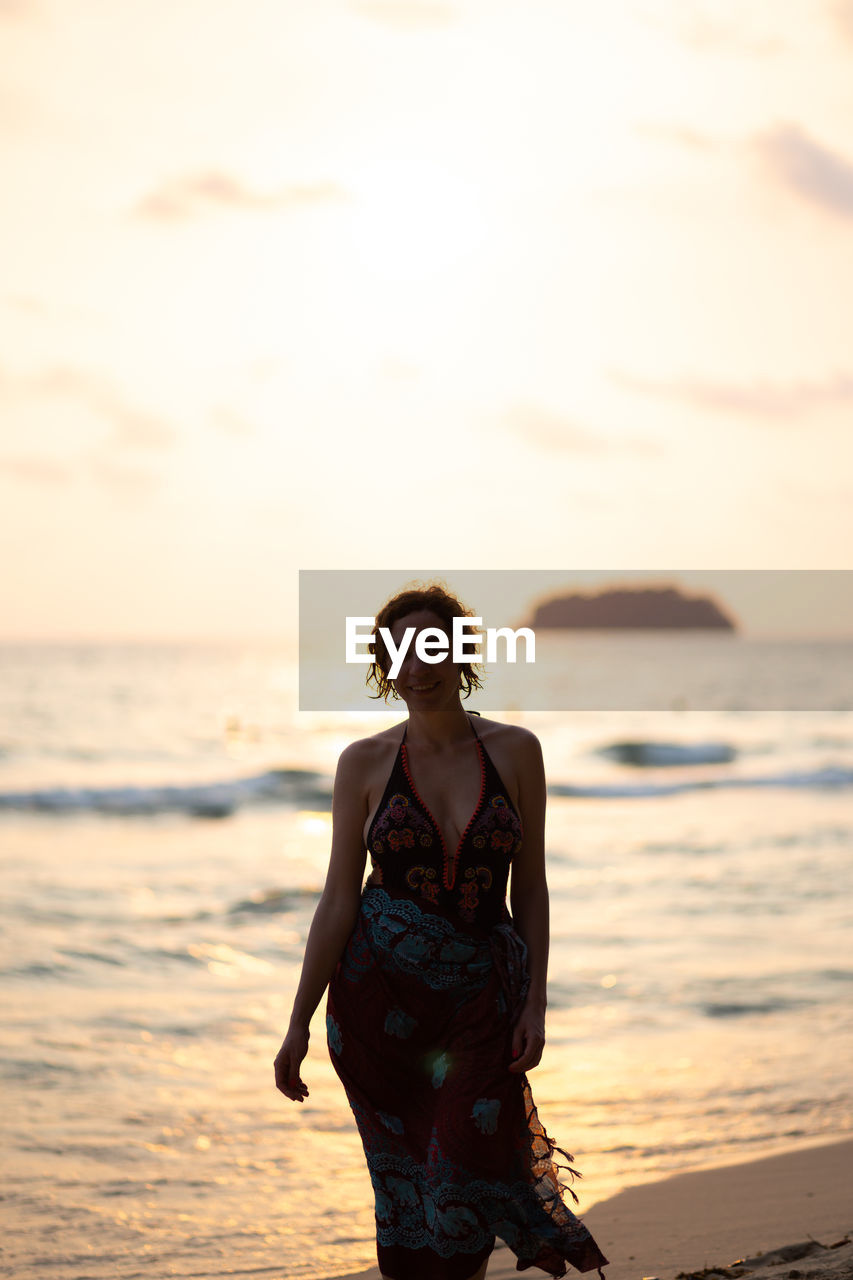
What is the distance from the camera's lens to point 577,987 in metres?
9.32

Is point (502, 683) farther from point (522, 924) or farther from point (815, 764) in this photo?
point (522, 924)

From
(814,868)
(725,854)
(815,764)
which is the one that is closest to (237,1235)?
(814,868)

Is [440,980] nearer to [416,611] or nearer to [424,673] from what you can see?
[424,673]

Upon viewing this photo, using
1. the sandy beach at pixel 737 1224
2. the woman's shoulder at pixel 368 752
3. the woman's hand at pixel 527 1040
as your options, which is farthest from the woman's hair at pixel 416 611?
the sandy beach at pixel 737 1224

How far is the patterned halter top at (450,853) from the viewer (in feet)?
11.0

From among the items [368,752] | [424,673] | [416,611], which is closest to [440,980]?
[368,752]

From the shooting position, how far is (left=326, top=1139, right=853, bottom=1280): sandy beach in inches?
180

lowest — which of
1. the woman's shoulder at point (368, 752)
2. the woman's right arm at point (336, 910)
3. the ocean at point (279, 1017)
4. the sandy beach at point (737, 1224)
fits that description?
the sandy beach at point (737, 1224)

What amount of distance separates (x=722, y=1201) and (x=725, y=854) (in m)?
10.8

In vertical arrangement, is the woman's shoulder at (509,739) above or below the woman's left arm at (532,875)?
above

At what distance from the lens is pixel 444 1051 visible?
332cm

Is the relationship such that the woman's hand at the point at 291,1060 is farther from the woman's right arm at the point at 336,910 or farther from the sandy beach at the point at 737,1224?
the sandy beach at the point at 737,1224

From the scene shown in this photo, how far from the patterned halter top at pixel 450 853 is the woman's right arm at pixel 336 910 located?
7cm

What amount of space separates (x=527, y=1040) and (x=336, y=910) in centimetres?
55
